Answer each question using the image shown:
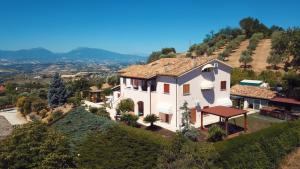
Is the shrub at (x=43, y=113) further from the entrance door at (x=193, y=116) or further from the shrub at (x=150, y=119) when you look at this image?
the entrance door at (x=193, y=116)

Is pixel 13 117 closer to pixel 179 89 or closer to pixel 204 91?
pixel 179 89

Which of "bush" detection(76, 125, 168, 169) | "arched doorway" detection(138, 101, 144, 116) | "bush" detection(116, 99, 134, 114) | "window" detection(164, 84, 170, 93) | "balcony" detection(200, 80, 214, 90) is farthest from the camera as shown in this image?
"arched doorway" detection(138, 101, 144, 116)

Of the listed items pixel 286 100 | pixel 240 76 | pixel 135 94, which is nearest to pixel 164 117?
pixel 135 94

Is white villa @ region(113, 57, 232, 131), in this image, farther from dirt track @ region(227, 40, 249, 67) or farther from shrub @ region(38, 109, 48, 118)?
dirt track @ region(227, 40, 249, 67)

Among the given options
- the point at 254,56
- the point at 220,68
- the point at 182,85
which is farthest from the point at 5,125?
the point at 254,56

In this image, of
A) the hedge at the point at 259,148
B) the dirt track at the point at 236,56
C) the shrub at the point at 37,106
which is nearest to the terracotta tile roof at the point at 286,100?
the hedge at the point at 259,148

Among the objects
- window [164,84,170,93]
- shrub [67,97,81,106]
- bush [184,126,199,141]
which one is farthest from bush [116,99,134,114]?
shrub [67,97,81,106]

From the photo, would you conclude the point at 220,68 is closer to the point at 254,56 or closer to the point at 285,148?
the point at 285,148
